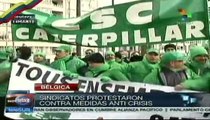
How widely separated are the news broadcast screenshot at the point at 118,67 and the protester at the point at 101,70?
0.01 meters

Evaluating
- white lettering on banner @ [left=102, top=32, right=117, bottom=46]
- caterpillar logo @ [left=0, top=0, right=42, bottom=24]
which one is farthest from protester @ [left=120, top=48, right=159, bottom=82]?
caterpillar logo @ [left=0, top=0, right=42, bottom=24]

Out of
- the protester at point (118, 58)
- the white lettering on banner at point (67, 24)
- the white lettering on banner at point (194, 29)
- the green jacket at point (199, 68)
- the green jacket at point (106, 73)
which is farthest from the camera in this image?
the protester at point (118, 58)

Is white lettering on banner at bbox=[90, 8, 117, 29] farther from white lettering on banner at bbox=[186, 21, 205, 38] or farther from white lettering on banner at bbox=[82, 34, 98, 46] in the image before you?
white lettering on banner at bbox=[186, 21, 205, 38]

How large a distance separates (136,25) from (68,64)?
91 centimetres

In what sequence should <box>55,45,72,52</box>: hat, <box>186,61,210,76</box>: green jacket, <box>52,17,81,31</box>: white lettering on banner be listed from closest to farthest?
<box>186,61,210,76</box>: green jacket → <box>52,17,81,31</box>: white lettering on banner → <box>55,45,72,52</box>: hat

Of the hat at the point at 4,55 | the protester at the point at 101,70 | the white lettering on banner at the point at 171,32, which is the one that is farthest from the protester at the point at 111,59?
the hat at the point at 4,55

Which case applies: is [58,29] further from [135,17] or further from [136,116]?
[136,116]

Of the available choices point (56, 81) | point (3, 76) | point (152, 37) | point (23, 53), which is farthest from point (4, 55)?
point (152, 37)

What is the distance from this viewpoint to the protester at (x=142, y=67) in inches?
211

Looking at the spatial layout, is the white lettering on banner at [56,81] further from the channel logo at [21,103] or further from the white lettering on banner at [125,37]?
the white lettering on banner at [125,37]

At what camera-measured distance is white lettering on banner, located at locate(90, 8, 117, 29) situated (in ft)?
17.5

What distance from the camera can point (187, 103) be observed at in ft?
17.2

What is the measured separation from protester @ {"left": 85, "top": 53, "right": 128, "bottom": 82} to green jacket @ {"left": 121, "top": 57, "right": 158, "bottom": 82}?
0.21 ft

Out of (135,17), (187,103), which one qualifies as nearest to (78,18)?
(135,17)
